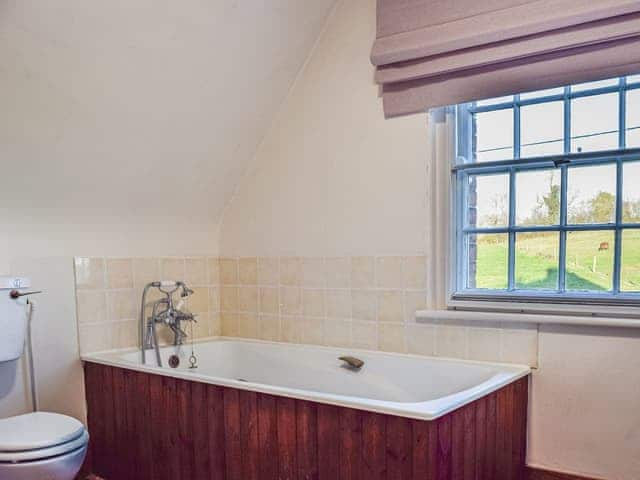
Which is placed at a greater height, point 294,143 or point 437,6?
point 437,6

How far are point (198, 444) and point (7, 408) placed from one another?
0.98 meters

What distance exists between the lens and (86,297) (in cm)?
254

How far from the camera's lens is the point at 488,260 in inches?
89.7

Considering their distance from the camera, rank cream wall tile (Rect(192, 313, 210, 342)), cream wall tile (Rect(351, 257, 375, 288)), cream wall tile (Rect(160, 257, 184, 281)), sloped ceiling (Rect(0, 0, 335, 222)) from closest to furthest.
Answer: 1. sloped ceiling (Rect(0, 0, 335, 222))
2. cream wall tile (Rect(351, 257, 375, 288))
3. cream wall tile (Rect(160, 257, 184, 281))
4. cream wall tile (Rect(192, 313, 210, 342))

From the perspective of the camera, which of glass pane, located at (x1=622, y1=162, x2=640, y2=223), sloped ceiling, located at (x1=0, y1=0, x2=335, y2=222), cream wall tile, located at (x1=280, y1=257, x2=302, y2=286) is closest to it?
sloped ceiling, located at (x1=0, y1=0, x2=335, y2=222)

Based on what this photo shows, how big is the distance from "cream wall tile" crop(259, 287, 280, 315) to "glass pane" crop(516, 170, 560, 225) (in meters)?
1.36

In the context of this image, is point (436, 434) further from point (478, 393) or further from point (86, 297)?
point (86, 297)

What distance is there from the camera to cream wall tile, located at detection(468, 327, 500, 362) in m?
2.16

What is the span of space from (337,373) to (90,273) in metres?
1.37

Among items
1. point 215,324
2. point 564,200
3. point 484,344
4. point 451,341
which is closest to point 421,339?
point 451,341

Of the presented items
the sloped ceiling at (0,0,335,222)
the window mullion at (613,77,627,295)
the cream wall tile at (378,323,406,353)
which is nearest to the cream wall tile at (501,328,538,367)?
the window mullion at (613,77,627,295)

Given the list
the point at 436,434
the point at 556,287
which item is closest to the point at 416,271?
the point at 556,287

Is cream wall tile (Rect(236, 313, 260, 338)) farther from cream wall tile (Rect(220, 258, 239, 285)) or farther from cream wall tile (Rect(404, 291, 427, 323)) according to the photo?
cream wall tile (Rect(404, 291, 427, 323))

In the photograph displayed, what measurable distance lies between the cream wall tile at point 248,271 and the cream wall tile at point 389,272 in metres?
0.82
